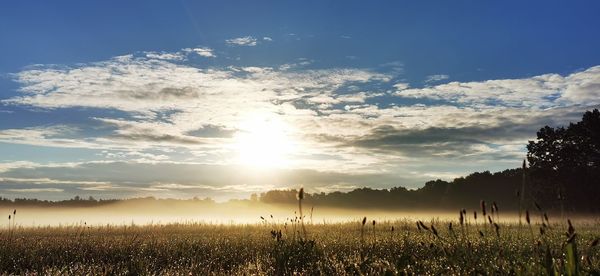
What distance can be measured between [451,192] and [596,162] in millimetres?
54910

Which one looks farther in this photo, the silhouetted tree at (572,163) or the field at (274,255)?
the silhouetted tree at (572,163)

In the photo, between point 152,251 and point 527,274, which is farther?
point 152,251

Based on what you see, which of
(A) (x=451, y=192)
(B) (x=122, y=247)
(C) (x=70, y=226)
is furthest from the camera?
(A) (x=451, y=192)

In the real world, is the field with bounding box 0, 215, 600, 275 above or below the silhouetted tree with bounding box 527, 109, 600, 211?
below

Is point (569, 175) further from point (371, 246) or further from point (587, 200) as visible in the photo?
point (371, 246)

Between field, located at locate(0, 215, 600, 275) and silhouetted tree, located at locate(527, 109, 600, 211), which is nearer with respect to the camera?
field, located at locate(0, 215, 600, 275)

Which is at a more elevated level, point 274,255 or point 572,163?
point 572,163

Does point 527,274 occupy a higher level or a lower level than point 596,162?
lower

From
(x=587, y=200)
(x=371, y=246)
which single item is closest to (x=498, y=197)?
(x=587, y=200)

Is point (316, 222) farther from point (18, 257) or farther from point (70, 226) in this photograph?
point (18, 257)

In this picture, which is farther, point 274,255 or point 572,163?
point 572,163

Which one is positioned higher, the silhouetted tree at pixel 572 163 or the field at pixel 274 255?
the silhouetted tree at pixel 572 163

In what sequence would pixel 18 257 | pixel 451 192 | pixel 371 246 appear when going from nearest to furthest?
1. pixel 371 246
2. pixel 18 257
3. pixel 451 192

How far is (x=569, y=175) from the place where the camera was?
44.8 meters
